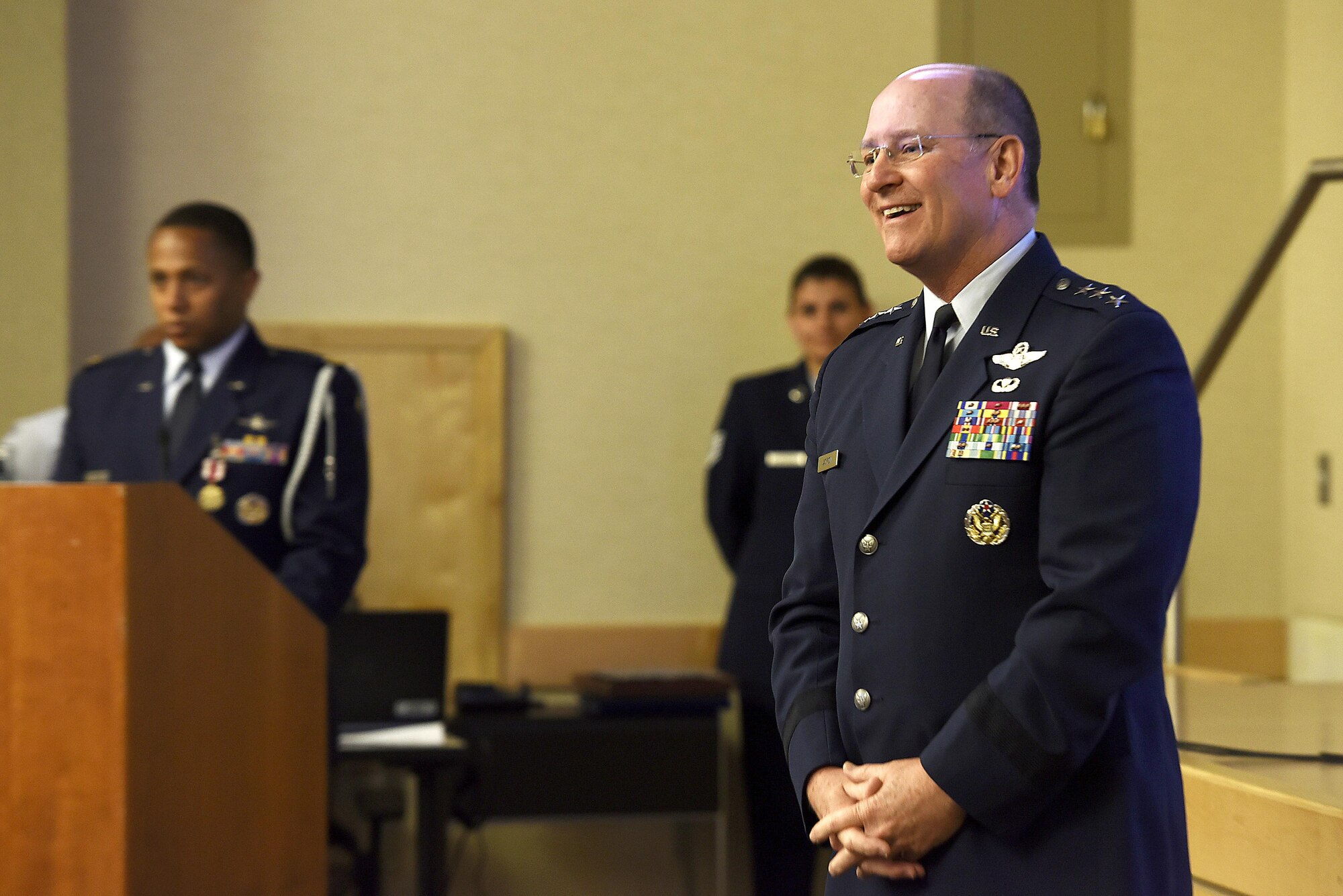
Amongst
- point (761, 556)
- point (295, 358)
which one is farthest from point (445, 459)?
point (295, 358)

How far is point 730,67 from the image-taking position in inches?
159

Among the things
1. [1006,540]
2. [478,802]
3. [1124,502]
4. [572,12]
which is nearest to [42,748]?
[1006,540]

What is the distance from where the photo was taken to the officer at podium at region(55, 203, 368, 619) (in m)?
2.41

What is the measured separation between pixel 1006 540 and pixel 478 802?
2.38 meters

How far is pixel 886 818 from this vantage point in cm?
122

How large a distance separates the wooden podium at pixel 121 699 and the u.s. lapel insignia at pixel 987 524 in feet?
3.38

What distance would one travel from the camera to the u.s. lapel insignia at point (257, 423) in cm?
246

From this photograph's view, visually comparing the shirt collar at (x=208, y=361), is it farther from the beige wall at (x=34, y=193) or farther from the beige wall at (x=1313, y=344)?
the beige wall at (x=1313, y=344)

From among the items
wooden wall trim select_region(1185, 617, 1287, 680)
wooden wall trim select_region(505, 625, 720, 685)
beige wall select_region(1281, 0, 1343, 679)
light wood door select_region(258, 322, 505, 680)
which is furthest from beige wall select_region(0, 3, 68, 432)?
beige wall select_region(1281, 0, 1343, 679)

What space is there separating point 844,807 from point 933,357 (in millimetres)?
446

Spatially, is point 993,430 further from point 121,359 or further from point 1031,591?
point 121,359

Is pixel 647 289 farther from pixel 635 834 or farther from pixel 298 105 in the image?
pixel 635 834

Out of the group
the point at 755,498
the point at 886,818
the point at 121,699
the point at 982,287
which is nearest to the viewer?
the point at 886,818

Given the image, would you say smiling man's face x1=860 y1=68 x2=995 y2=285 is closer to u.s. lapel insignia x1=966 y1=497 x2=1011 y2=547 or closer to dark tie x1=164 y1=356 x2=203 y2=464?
u.s. lapel insignia x1=966 y1=497 x2=1011 y2=547
